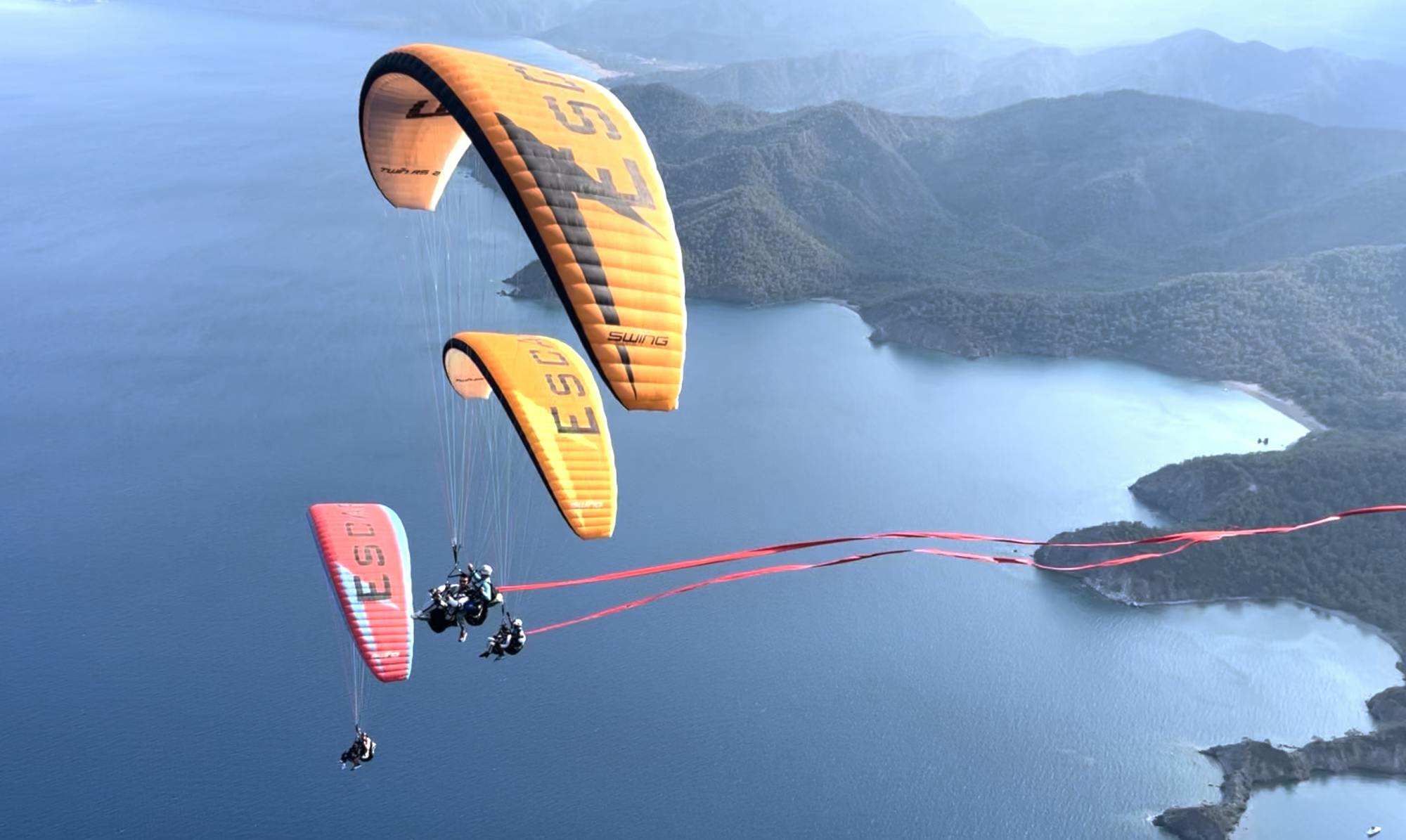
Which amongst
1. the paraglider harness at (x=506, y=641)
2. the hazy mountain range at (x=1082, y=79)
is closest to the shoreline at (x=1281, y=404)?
the paraglider harness at (x=506, y=641)

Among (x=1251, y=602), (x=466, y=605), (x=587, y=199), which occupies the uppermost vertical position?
(x=587, y=199)

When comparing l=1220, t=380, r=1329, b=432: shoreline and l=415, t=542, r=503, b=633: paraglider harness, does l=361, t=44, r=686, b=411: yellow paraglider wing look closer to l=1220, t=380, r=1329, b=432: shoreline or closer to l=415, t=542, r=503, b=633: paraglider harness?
l=415, t=542, r=503, b=633: paraglider harness

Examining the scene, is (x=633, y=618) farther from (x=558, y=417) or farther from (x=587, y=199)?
(x=587, y=199)

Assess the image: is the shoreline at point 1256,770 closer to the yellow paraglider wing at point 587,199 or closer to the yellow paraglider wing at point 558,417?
the yellow paraglider wing at point 558,417

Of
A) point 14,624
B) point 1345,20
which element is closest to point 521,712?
point 14,624

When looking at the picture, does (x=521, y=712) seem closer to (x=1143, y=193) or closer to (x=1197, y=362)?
(x=1197, y=362)

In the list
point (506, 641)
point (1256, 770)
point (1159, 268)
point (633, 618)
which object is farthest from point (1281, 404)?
point (506, 641)
